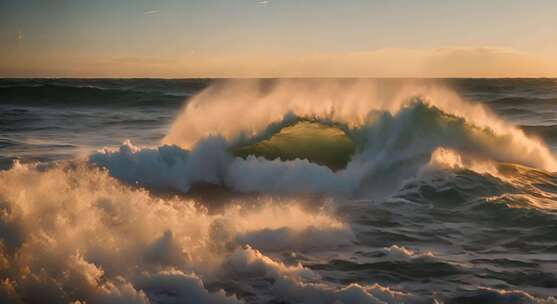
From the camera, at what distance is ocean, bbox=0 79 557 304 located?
6.09 m

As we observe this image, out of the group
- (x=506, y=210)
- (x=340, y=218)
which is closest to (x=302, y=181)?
(x=340, y=218)

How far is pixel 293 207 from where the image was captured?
384 inches

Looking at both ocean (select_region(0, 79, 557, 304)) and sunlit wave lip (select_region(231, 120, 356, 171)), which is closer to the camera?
ocean (select_region(0, 79, 557, 304))

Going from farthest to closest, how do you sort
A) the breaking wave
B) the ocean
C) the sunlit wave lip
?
the sunlit wave lip
the breaking wave
the ocean

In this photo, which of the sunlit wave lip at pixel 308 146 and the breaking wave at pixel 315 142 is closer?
the breaking wave at pixel 315 142

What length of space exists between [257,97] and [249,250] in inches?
396

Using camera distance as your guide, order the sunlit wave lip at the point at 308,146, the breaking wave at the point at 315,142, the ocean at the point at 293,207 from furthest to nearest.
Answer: the sunlit wave lip at the point at 308,146 < the breaking wave at the point at 315,142 < the ocean at the point at 293,207

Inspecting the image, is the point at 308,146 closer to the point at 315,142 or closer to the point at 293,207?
the point at 315,142

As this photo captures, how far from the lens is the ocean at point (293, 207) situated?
609cm

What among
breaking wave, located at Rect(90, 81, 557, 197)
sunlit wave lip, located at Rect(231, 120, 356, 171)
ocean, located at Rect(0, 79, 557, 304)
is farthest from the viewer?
sunlit wave lip, located at Rect(231, 120, 356, 171)

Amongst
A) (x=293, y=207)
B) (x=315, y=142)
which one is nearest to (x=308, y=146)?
(x=315, y=142)

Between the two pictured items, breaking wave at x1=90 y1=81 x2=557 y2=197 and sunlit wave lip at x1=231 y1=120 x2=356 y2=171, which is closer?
breaking wave at x1=90 y1=81 x2=557 y2=197

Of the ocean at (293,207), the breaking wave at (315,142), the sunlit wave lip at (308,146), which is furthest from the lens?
the sunlit wave lip at (308,146)

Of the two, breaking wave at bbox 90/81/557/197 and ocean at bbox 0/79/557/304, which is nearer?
ocean at bbox 0/79/557/304
